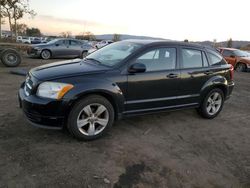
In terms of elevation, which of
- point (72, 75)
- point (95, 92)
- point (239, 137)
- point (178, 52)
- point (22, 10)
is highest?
point (22, 10)

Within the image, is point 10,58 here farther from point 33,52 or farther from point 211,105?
point 211,105

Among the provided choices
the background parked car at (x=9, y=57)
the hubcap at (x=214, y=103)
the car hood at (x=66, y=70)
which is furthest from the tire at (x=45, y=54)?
the hubcap at (x=214, y=103)

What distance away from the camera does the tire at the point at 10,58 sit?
11594 mm

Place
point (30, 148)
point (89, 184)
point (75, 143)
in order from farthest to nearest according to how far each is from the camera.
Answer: point (75, 143)
point (30, 148)
point (89, 184)

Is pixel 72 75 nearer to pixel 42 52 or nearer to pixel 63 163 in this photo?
pixel 63 163

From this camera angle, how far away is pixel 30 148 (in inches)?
152

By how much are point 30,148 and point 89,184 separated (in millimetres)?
1246

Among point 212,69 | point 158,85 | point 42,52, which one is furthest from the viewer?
point 42,52

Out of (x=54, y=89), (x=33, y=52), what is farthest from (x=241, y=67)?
(x=54, y=89)

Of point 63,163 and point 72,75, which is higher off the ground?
point 72,75

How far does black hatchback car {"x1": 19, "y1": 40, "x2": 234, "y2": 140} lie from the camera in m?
3.94

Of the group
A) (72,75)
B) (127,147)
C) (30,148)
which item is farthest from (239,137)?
(30,148)

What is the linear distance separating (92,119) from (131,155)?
851mm

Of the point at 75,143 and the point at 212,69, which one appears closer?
the point at 75,143
